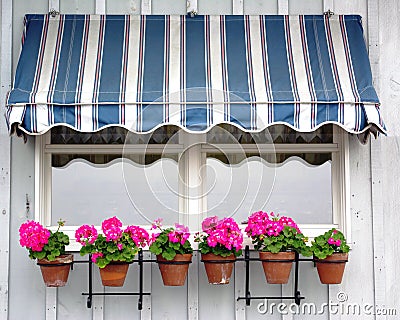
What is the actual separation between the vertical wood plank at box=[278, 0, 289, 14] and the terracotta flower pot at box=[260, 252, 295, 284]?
1.45m

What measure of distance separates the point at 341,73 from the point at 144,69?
3.60ft

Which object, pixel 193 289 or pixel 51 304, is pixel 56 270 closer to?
pixel 51 304

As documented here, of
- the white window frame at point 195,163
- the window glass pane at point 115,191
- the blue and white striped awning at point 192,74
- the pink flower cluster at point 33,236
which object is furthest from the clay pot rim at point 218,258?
the pink flower cluster at point 33,236

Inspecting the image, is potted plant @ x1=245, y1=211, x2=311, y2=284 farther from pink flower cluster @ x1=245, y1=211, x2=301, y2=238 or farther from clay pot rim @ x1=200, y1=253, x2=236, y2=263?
clay pot rim @ x1=200, y1=253, x2=236, y2=263

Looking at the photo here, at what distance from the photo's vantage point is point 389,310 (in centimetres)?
389

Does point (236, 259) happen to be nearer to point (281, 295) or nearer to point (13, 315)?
point (281, 295)

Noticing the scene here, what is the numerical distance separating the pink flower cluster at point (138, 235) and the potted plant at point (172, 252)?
38mm

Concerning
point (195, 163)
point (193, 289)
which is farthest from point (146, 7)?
point (193, 289)

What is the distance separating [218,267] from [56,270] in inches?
34.3

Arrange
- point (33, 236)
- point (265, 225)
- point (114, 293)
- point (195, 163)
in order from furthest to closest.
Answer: point (195, 163)
point (114, 293)
point (265, 225)
point (33, 236)

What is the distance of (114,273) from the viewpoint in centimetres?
361

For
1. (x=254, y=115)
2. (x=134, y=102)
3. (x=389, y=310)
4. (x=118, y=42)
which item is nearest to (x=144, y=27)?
(x=118, y=42)

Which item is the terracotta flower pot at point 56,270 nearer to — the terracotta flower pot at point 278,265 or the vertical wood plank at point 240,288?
the vertical wood plank at point 240,288

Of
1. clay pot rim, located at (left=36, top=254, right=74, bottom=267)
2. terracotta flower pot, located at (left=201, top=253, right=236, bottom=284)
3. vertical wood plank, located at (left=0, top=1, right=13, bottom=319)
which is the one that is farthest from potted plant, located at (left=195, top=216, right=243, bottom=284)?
vertical wood plank, located at (left=0, top=1, right=13, bottom=319)
